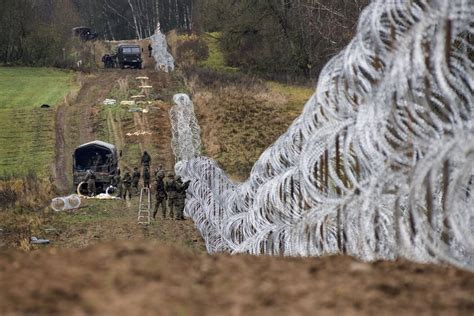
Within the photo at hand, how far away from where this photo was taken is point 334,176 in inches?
330

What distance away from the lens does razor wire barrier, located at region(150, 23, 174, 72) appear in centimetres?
5816

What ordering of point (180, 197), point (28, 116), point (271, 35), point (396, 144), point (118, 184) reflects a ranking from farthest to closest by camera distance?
point (271, 35) < point (28, 116) < point (118, 184) < point (180, 197) < point (396, 144)

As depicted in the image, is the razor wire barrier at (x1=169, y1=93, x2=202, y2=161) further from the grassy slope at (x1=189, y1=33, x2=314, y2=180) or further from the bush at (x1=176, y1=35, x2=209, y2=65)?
the bush at (x1=176, y1=35, x2=209, y2=65)

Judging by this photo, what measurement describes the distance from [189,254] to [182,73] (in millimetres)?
46440

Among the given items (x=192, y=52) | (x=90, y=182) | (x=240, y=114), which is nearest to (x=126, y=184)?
(x=90, y=182)

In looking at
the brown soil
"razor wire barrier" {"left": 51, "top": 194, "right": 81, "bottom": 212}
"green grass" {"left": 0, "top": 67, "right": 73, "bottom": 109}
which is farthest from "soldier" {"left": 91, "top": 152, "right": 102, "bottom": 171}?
the brown soil

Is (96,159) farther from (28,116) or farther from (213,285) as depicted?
(213,285)

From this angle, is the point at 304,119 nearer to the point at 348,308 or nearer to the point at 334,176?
the point at 334,176

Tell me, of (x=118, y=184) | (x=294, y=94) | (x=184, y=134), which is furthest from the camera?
(x=294, y=94)

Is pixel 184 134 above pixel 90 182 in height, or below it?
above

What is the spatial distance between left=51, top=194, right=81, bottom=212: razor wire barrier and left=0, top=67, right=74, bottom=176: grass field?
7531 millimetres

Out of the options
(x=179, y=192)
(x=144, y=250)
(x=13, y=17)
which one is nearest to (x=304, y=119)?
(x=144, y=250)

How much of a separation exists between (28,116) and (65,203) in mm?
19417

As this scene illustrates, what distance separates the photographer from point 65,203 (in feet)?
81.3
